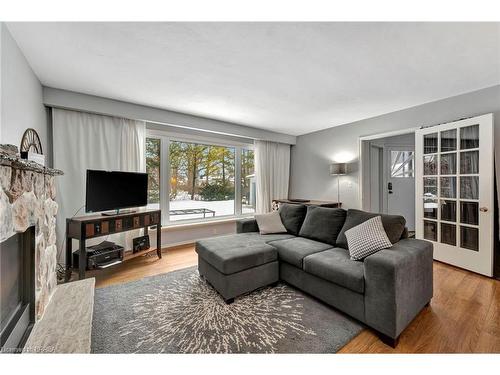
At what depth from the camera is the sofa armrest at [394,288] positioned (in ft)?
5.08

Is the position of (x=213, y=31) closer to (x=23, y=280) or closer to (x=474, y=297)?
(x=23, y=280)

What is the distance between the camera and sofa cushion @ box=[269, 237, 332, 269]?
7.38 feet

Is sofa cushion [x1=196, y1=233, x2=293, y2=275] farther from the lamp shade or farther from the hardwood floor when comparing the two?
the lamp shade

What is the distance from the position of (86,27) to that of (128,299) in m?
2.35

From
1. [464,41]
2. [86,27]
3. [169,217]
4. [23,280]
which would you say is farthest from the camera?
[169,217]

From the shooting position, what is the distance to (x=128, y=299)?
2188mm

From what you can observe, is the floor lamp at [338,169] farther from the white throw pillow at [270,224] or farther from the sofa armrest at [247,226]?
the sofa armrest at [247,226]

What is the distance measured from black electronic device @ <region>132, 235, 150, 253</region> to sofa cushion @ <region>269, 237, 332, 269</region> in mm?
1912

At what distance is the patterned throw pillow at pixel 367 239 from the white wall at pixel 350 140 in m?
1.98

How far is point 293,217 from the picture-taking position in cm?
311

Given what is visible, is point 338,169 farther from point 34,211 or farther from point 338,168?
point 34,211

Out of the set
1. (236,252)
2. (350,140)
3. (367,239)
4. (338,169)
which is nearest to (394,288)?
(367,239)

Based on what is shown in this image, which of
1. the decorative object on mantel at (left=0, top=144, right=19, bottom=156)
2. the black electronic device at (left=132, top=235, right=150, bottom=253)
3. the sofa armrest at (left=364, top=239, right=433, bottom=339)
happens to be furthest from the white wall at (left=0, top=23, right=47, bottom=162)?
the sofa armrest at (left=364, top=239, right=433, bottom=339)
